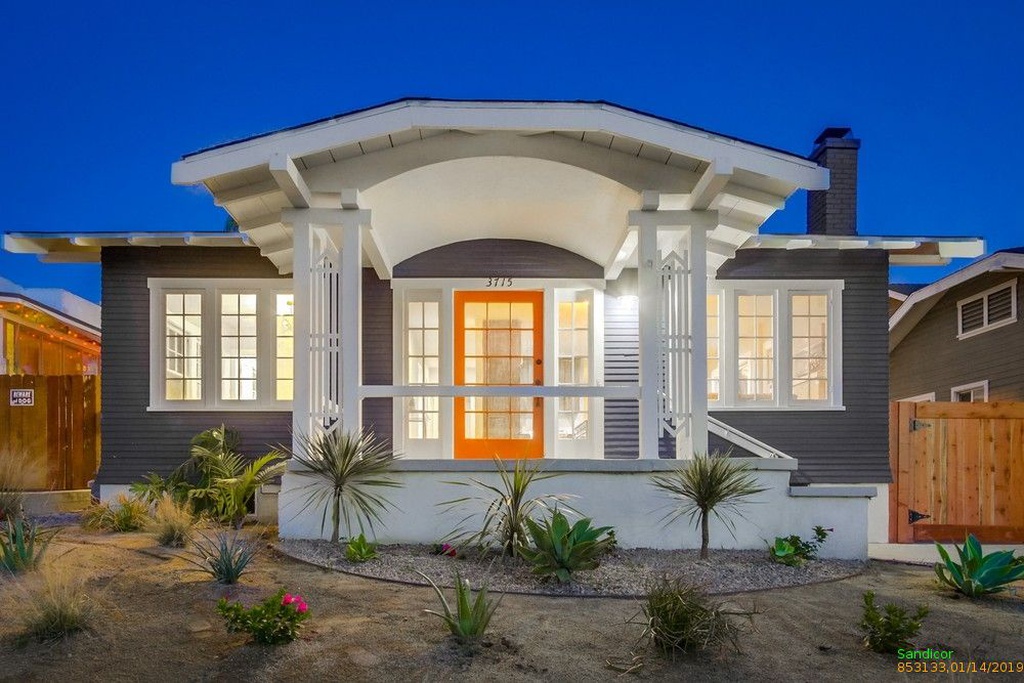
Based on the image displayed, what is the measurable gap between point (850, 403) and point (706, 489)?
4.20 meters

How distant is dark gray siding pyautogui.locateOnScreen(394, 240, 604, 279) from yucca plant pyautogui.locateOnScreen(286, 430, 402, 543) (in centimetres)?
316

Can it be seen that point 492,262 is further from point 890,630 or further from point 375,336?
point 890,630

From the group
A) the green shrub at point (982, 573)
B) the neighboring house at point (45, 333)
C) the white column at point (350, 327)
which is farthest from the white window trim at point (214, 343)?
the green shrub at point (982, 573)

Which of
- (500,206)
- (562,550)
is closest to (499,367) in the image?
(500,206)

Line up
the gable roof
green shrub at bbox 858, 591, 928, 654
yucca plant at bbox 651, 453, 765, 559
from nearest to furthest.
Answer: green shrub at bbox 858, 591, 928, 654
yucca plant at bbox 651, 453, 765, 559
the gable roof

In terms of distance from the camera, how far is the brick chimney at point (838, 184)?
35.4 feet

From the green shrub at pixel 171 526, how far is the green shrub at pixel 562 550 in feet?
9.50

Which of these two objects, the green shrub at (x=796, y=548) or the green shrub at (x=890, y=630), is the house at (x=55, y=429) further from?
the green shrub at (x=890, y=630)

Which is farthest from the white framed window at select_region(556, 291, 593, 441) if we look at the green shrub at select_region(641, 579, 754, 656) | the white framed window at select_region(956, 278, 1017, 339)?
the white framed window at select_region(956, 278, 1017, 339)

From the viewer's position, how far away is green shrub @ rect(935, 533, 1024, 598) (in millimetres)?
5988

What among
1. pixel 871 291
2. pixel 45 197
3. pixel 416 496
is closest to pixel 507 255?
pixel 416 496

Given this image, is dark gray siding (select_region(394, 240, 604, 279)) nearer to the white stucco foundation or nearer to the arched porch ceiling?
the arched porch ceiling

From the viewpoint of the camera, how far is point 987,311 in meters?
12.6

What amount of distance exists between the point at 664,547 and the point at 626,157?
3417mm
